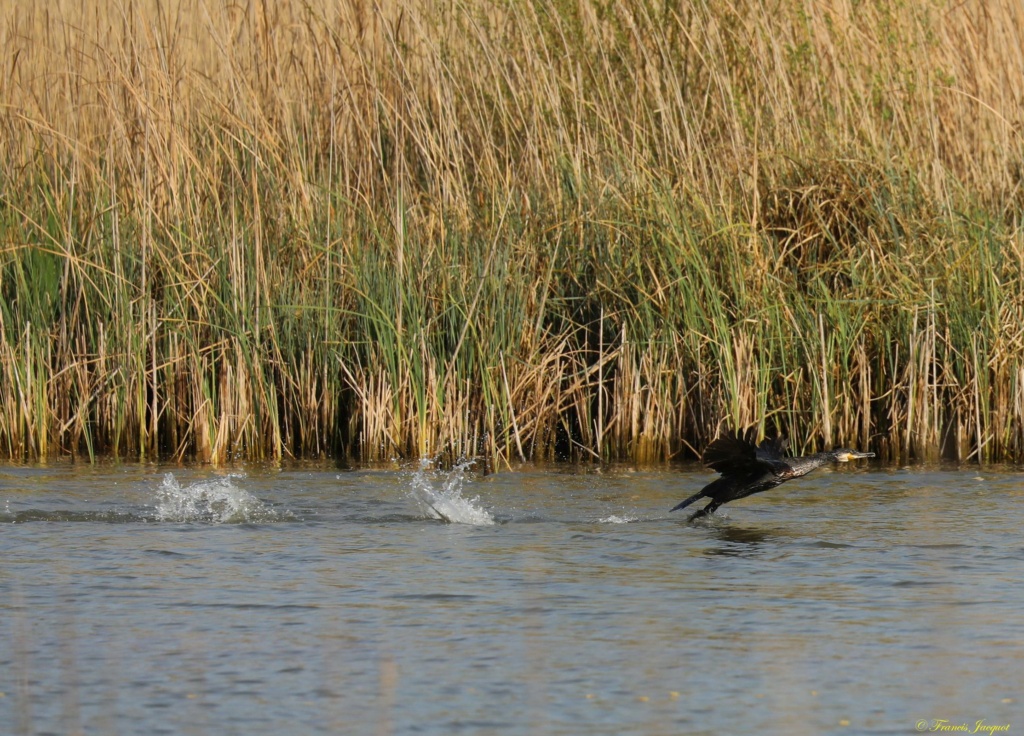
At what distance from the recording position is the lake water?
3.84 metres

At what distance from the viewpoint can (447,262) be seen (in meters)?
8.09

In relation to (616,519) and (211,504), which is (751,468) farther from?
(211,504)

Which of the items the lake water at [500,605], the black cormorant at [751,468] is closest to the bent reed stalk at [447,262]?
the lake water at [500,605]

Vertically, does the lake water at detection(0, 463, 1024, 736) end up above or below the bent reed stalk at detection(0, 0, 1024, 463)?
below

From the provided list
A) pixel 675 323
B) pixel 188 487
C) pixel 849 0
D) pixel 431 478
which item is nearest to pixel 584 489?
pixel 431 478

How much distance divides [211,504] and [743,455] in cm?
220

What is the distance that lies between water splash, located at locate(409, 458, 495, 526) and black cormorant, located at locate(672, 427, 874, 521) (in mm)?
827

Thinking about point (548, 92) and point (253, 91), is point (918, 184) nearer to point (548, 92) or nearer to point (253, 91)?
point (548, 92)

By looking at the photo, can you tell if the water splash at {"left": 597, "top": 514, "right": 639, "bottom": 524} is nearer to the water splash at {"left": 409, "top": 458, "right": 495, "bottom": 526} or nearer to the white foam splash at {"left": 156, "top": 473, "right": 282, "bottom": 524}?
the water splash at {"left": 409, "top": 458, "right": 495, "bottom": 526}

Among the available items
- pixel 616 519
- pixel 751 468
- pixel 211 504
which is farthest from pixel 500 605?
pixel 211 504

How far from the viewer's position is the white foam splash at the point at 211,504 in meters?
6.58

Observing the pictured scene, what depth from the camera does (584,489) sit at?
7277 mm

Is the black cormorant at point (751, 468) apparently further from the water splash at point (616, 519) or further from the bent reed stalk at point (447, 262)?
the bent reed stalk at point (447, 262)

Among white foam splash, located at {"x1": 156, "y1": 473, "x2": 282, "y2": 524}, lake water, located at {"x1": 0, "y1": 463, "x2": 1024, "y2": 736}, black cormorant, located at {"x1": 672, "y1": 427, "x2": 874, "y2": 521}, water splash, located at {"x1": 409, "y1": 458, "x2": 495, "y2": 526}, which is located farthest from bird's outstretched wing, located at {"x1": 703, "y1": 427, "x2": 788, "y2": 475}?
white foam splash, located at {"x1": 156, "y1": 473, "x2": 282, "y2": 524}
